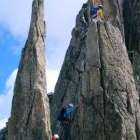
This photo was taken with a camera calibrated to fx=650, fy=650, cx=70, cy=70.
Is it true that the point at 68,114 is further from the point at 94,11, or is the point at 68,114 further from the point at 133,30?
the point at 133,30

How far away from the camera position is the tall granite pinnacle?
145 ft

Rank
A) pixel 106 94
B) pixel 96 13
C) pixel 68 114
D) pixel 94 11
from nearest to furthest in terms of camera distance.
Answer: pixel 106 94 → pixel 68 114 → pixel 96 13 → pixel 94 11

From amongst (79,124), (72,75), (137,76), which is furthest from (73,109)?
(72,75)

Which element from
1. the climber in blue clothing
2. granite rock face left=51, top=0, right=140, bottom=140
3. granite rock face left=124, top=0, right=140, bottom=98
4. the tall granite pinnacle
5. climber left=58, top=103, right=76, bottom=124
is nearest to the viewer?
granite rock face left=51, top=0, right=140, bottom=140

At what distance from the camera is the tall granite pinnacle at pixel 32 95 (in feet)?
145

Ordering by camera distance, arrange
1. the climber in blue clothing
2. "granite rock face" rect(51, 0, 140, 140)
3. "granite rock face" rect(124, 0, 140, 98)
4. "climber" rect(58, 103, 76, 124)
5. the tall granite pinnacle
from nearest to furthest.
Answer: "granite rock face" rect(51, 0, 140, 140)
the tall granite pinnacle
"climber" rect(58, 103, 76, 124)
the climber in blue clothing
"granite rock face" rect(124, 0, 140, 98)

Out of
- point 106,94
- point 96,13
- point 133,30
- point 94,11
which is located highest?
point 133,30

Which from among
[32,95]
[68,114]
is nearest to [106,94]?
[68,114]

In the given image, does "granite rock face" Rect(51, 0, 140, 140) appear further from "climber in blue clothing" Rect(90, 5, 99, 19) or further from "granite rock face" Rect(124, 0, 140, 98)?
"granite rock face" Rect(124, 0, 140, 98)

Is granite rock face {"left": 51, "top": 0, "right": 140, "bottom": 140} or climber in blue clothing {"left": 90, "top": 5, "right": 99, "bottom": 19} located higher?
climber in blue clothing {"left": 90, "top": 5, "right": 99, "bottom": 19}

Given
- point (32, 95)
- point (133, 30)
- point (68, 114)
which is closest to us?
point (32, 95)

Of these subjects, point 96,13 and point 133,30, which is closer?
point 96,13

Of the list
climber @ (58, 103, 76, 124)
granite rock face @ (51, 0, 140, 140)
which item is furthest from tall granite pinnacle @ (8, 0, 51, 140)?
granite rock face @ (51, 0, 140, 140)

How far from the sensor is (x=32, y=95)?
45.3 m
